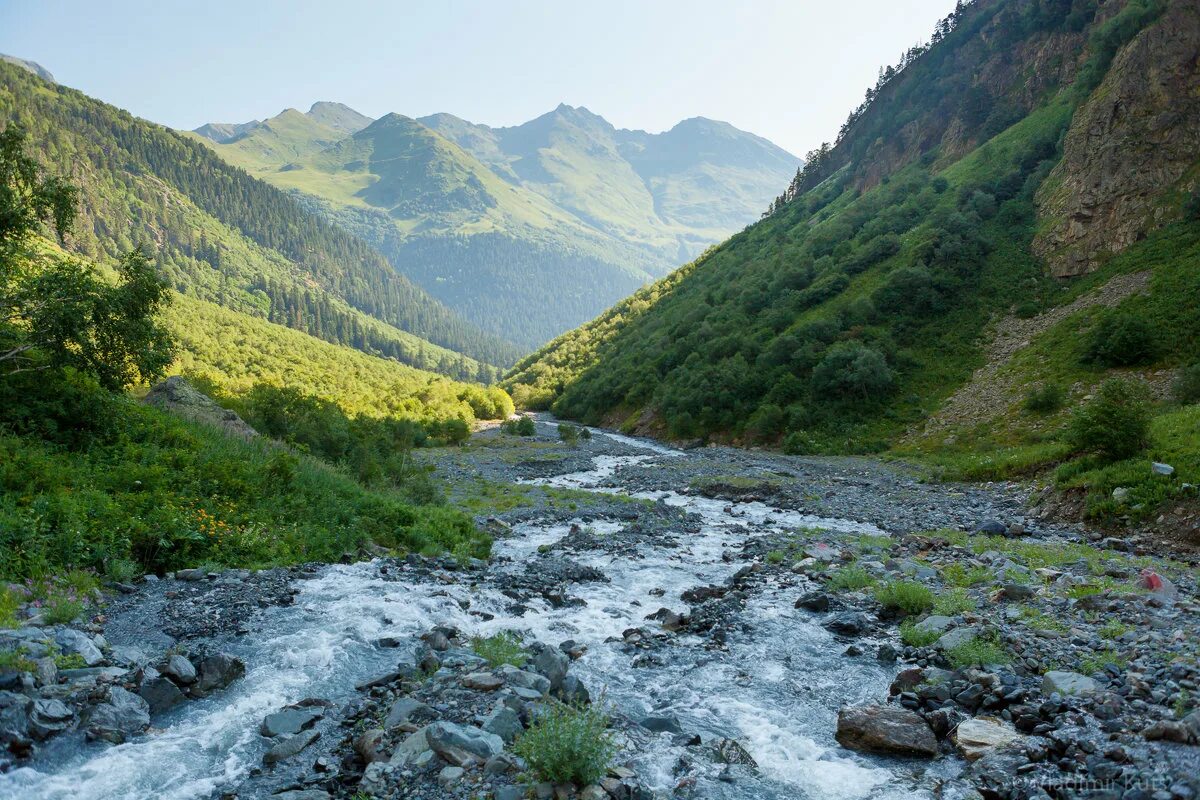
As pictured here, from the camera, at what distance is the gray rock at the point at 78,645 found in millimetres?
9852

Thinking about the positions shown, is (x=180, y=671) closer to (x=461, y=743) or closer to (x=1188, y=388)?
(x=461, y=743)

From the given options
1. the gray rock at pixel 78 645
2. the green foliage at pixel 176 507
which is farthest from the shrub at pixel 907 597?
the gray rock at pixel 78 645

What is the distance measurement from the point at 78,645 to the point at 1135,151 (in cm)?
8018

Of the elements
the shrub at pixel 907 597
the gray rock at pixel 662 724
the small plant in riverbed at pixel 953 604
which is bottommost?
the gray rock at pixel 662 724

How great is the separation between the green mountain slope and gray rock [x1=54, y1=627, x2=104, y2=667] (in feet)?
150

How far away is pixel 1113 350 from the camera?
42.8m

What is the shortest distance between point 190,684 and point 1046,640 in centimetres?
1488

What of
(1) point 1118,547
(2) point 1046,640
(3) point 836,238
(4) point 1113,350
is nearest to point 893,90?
(3) point 836,238

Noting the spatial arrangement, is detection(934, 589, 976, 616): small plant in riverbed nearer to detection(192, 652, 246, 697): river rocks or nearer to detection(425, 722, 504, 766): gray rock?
detection(425, 722, 504, 766): gray rock

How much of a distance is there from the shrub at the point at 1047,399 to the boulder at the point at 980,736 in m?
40.2

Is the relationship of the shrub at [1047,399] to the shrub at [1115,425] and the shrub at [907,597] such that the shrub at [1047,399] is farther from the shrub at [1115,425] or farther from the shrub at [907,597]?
the shrub at [907,597]

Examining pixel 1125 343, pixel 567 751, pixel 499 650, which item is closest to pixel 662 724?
pixel 567 751

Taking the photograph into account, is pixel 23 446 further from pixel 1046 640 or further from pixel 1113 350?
pixel 1113 350

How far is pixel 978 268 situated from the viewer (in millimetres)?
66312
